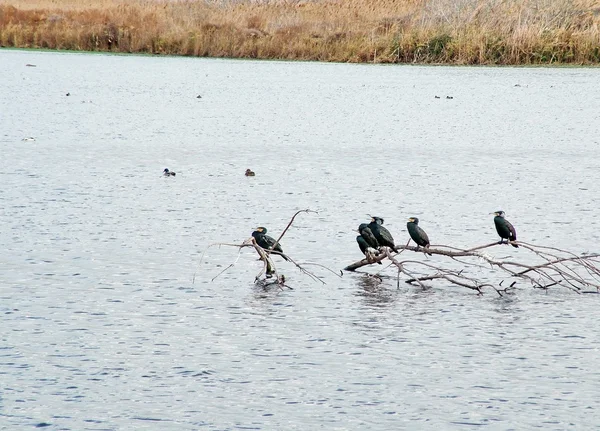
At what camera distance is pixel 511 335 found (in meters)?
8.20

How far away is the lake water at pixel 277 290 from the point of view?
6734mm

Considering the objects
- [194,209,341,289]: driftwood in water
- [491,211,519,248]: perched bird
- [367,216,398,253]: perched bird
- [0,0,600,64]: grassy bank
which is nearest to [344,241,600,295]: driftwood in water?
[367,216,398,253]: perched bird

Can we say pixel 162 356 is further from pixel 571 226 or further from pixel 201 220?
pixel 571 226

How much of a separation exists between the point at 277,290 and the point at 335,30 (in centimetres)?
3430

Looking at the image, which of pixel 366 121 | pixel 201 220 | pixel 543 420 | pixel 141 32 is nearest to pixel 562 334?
pixel 543 420

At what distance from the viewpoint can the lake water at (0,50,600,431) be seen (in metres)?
6.73

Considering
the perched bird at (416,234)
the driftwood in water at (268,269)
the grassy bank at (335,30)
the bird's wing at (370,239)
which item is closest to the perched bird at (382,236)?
the bird's wing at (370,239)

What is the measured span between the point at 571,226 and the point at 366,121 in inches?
505

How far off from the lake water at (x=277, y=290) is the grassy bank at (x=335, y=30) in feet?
47.0

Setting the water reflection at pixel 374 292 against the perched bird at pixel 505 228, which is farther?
the perched bird at pixel 505 228

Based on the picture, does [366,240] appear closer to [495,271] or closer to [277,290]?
[277,290]

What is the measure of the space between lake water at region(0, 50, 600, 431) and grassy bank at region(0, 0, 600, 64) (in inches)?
564

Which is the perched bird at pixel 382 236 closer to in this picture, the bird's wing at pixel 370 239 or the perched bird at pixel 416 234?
the bird's wing at pixel 370 239

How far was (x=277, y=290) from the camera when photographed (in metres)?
9.56
